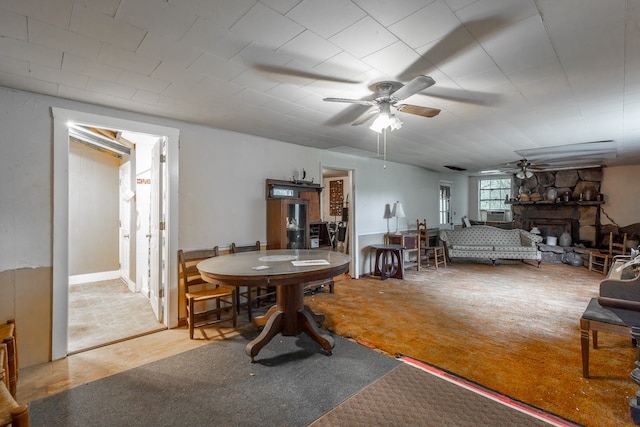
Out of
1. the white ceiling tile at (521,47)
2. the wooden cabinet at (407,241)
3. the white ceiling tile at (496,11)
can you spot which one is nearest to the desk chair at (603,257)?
the wooden cabinet at (407,241)

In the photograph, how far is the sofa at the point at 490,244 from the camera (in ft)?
21.0

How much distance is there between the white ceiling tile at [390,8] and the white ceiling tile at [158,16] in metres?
0.87

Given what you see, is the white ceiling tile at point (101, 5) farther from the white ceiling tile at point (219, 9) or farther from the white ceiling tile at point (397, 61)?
the white ceiling tile at point (397, 61)

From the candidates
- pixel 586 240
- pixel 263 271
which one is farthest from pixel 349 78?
pixel 586 240

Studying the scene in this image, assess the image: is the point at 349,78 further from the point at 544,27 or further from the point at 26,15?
the point at 26,15

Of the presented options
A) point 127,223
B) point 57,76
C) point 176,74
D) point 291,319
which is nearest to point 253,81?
point 176,74

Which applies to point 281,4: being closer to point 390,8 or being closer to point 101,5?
point 390,8

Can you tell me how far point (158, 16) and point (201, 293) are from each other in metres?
2.43

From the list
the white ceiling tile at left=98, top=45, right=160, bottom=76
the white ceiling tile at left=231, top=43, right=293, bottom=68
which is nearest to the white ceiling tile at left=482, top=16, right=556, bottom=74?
the white ceiling tile at left=231, top=43, right=293, bottom=68

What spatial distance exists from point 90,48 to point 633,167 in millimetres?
9715

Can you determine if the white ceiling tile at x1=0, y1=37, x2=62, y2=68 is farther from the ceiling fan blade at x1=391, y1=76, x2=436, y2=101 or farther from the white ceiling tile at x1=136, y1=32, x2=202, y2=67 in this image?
the ceiling fan blade at x1=391, y1=76, x2=436, y2=101

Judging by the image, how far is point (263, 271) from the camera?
227cm

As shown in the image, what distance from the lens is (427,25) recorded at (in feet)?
5.05

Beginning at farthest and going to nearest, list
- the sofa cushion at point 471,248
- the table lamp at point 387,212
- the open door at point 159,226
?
the sofa cushion at point 471,248 → the table lamp at point 387,212 → the open door at point 159,226
